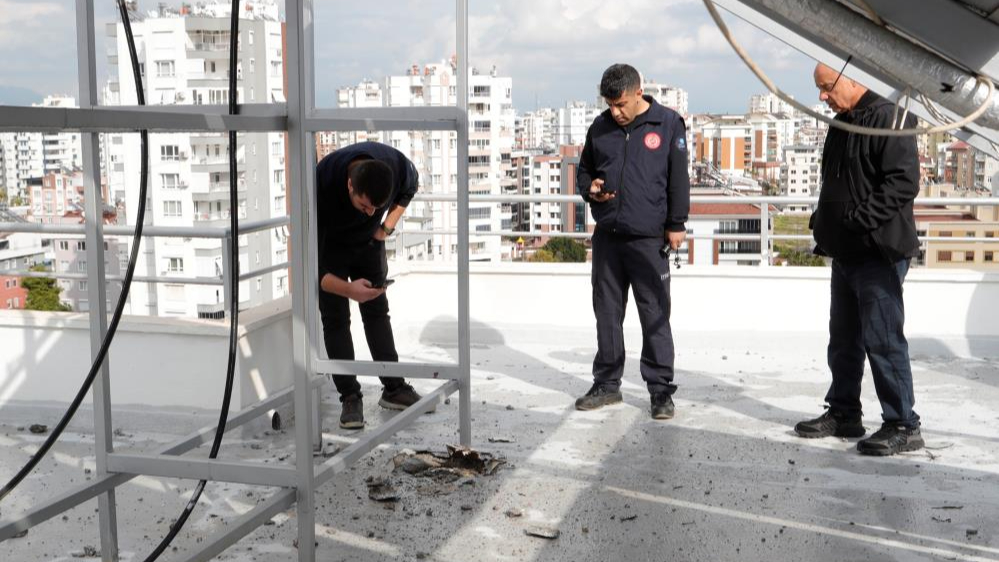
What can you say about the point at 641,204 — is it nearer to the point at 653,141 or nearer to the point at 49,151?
the point at 653,141

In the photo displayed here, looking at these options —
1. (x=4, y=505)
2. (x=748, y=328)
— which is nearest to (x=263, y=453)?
(x=4, y=505)

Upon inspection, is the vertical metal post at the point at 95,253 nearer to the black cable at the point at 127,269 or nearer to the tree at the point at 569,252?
the black cable at the point at 127,269

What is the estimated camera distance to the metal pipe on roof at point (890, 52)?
1763 mm

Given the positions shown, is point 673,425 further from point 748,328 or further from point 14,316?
point 14,316

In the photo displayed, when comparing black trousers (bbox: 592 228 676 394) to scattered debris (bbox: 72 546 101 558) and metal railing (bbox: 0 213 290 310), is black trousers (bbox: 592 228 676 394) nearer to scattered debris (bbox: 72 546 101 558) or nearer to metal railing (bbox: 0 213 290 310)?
metal railing (bbox: 0 213 290 310)

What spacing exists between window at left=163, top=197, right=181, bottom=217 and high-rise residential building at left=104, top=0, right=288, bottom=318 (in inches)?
→ 2.2

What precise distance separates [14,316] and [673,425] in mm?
3016

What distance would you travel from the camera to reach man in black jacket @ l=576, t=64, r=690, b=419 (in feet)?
14.6

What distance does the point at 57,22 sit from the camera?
3.36 metres

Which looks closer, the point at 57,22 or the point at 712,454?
the point at 57,22

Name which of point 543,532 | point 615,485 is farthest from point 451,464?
point 543,532

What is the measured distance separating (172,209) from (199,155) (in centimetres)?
293

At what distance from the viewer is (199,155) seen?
100 feet

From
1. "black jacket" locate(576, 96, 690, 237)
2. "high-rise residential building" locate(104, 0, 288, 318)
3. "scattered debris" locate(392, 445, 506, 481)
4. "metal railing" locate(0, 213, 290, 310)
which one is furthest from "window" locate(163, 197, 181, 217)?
"scattered debris" locate(392, 445, 506, 481)
